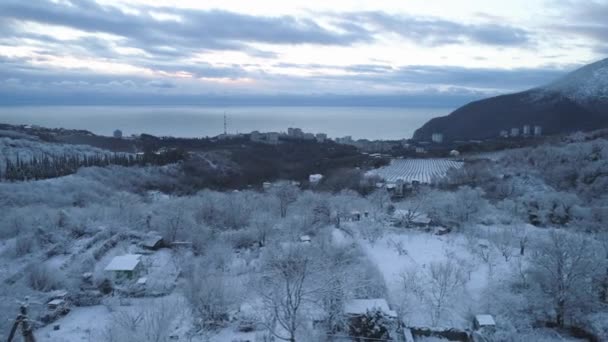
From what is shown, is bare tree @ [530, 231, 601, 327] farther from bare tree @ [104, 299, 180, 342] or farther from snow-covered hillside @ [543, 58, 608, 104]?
snow-covered hillside @ [543, 58, 608, 104]

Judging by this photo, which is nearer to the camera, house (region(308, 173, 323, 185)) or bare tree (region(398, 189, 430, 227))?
bare tree (region(398, 189, 430, 227))

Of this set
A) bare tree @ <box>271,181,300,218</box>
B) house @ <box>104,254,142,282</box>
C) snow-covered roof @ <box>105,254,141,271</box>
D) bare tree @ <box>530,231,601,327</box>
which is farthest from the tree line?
bare tree @ <box>530,231,601,327</box>

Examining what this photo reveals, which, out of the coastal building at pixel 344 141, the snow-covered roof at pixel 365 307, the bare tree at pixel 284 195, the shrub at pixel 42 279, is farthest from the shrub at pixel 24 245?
the coastal building at pixel 344 141

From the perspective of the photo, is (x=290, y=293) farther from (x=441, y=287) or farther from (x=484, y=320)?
(x=484, y=320)

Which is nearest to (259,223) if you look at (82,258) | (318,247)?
(318,247)

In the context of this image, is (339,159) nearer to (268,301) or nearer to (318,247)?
(318,247)
